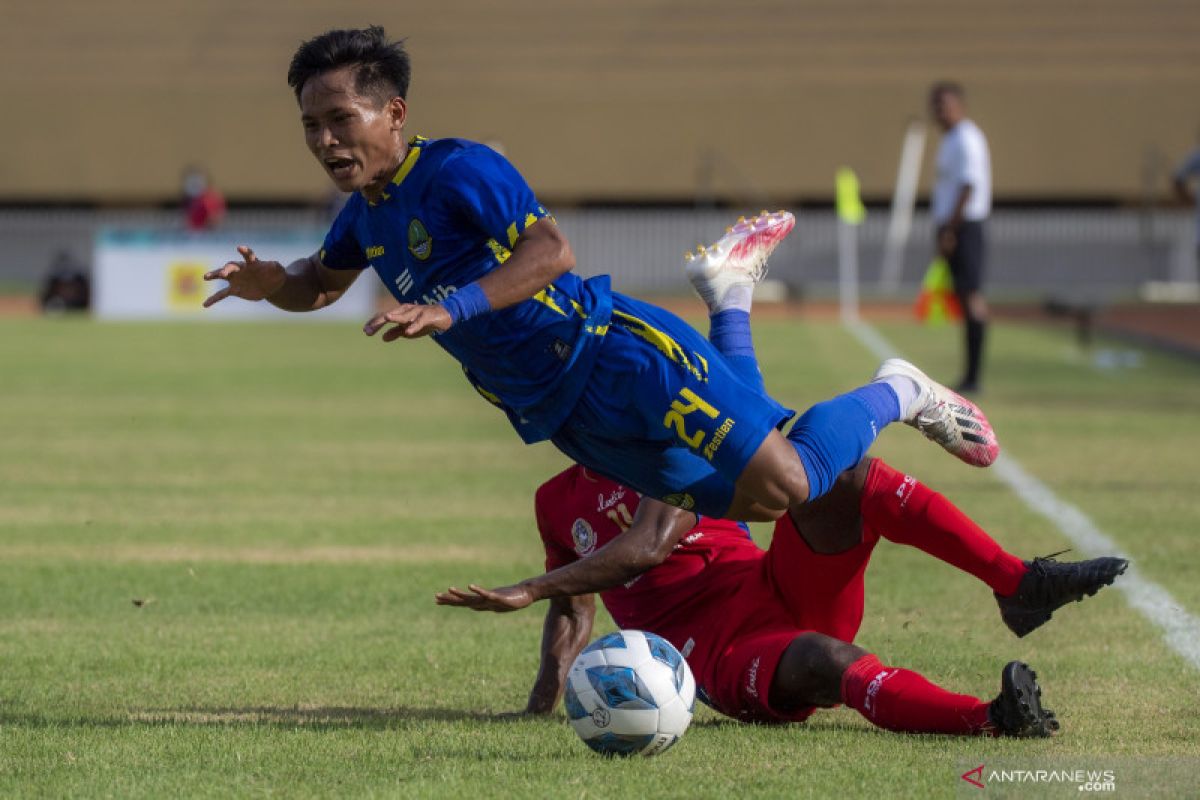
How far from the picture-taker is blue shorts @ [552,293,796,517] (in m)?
4.99

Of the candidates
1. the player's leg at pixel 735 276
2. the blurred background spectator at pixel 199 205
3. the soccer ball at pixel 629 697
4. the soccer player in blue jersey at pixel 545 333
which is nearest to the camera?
the soccer ball at pixel 629 697

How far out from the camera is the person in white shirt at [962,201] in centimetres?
1595

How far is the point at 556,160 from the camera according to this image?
40781mm

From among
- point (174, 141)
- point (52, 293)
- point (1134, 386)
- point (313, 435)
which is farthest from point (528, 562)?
point (174, 141)

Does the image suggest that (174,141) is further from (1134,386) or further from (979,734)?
(979,734)

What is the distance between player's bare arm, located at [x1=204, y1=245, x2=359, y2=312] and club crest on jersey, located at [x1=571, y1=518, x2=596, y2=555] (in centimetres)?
104

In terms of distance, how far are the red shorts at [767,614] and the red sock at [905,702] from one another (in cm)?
24

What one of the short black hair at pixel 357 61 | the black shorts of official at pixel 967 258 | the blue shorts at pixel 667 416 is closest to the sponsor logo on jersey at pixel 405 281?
the short black hair at pixel 357 61

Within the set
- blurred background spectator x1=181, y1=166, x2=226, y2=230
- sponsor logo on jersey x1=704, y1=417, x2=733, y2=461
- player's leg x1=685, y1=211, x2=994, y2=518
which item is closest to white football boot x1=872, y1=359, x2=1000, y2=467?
player's leg x1=685, y1=211, x2=994, y2=518

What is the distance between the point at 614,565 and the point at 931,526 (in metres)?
0.91

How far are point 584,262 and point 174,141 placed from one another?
9.80m

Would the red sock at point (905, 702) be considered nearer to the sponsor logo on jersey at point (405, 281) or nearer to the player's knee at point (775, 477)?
the player's knee at point (775, 477)

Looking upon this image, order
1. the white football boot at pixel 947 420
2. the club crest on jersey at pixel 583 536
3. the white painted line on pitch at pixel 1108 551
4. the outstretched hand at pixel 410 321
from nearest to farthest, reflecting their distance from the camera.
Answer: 1. the outstretched hand at pixel 410 321
2. the club crest on jersey at pixel 583 536
3. the white football boot at pixel 947 420
4. the white painted line on pitch at pixel 1108 551

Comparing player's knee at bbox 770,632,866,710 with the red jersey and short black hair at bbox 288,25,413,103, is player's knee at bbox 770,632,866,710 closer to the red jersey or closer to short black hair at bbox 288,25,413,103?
the red jersey
